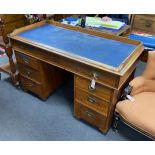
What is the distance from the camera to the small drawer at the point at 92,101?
148 centimetres

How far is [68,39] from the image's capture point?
169cm

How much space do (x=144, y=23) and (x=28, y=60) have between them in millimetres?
2251

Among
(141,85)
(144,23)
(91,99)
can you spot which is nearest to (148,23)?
(144,23)

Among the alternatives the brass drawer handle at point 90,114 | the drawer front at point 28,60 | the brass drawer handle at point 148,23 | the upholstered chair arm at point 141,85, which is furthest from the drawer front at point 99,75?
the brass drawer handle at point 148,23

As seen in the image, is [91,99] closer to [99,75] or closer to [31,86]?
[99,75]

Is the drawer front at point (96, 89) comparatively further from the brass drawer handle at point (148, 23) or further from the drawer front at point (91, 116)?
the brass drawer handle at point (148, 23)

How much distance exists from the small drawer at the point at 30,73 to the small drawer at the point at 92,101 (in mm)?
499

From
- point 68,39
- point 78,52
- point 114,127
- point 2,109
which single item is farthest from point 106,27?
point 2,109

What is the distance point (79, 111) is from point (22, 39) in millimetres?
879

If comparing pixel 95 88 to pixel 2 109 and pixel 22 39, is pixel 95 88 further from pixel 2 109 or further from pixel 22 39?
pixel 2 109

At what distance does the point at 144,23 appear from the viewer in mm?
3105

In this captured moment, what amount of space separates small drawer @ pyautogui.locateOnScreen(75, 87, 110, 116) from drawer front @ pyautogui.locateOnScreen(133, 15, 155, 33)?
2179 millimetres

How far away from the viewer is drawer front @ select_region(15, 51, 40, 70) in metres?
1.76

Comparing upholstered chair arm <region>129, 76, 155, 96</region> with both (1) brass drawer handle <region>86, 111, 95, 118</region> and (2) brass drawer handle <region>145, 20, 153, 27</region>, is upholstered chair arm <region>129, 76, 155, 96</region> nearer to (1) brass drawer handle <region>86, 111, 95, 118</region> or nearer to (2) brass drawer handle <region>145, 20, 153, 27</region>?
(1) brass drawer handle <region>86, 111, 95, 118</region>
